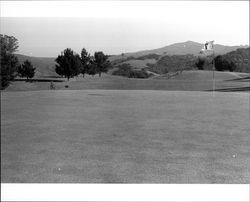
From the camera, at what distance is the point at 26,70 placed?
435 centimetres

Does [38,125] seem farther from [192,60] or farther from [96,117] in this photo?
[192,60]

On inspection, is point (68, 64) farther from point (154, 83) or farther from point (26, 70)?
point (154, 83)

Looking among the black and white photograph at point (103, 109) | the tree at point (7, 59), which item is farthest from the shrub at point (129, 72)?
the tree at point (7, 59)

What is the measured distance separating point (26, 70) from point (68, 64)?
0.60 m

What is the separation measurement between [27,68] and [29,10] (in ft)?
2.52

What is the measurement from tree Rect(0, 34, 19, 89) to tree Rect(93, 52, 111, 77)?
1.11 metres

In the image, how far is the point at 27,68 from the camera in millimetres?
4426

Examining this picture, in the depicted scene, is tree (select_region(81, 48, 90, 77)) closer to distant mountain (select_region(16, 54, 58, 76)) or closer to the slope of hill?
distant mountain (select_region(16, 54, 58, 76))

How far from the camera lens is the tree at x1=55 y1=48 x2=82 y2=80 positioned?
460cm

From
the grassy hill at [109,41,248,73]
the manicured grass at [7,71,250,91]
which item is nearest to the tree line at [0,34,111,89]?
the manicured grass at [7,71,250,91]

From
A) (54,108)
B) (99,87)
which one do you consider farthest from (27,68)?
(99,87)

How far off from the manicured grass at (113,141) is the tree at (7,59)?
0.19 m

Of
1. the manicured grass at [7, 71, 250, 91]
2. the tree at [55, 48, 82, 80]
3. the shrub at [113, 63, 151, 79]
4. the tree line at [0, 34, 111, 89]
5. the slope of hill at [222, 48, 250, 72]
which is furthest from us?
the slope of hill at [222, 48, 250, 72]

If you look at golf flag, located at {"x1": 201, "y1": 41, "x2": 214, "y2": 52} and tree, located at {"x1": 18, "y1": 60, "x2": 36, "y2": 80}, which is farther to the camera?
golf flag, located at {"x1": 201, "y1": 41, "x2": 214, "y2": 52}
